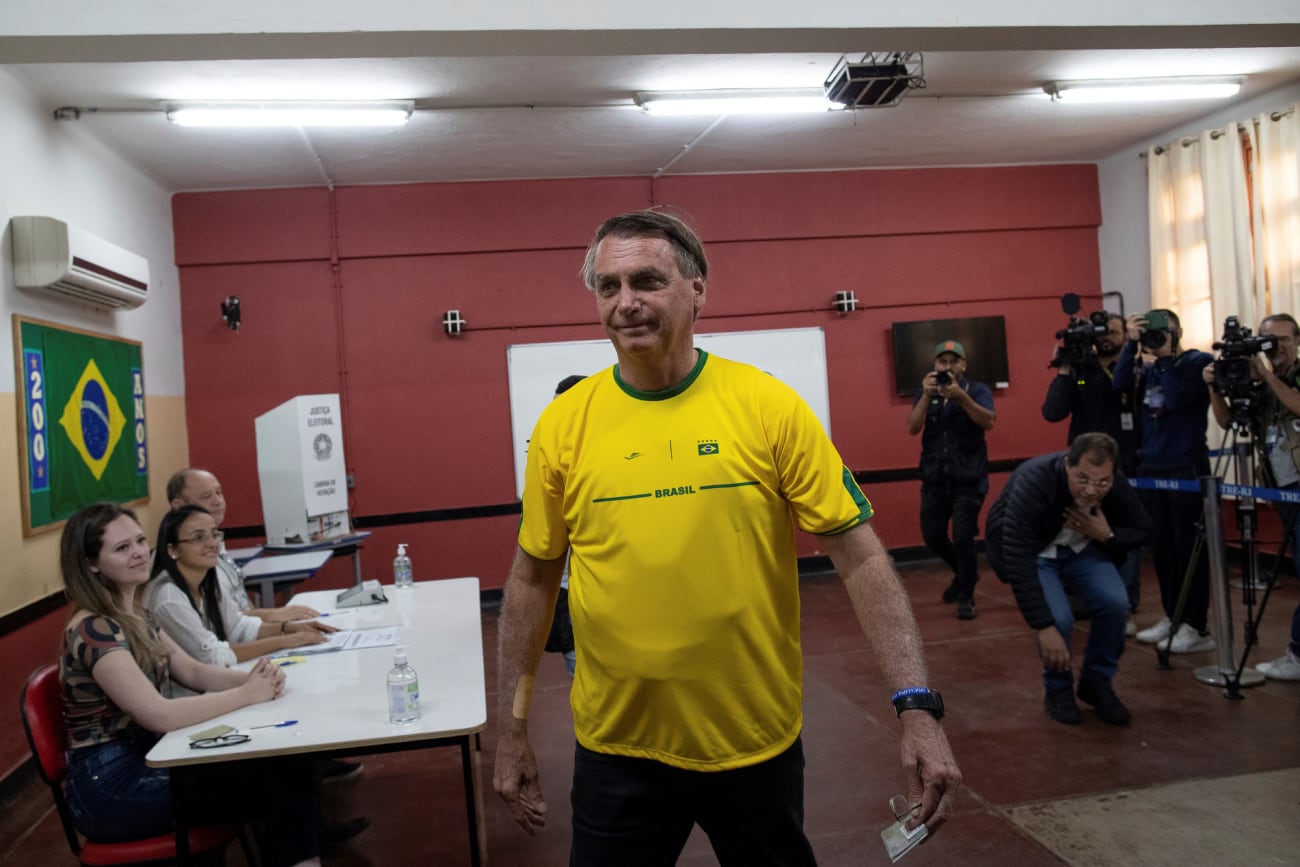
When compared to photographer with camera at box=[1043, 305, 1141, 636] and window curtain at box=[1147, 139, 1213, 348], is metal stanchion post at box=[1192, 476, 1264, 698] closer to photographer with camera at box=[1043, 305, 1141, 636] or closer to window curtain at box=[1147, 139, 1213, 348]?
photographer with camera at box=[1043, 305, 1141, 636]

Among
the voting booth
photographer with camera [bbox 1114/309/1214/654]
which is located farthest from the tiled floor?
the voting booth

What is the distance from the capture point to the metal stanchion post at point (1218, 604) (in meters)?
3.94

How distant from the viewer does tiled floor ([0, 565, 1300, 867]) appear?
2717 mm

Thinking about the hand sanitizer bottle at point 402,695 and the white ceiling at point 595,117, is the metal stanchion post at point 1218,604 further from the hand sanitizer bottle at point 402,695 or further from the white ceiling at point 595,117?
the hand sanitizer bottle at point 402,695

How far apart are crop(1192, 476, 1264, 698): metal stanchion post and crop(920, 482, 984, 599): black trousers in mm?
1554

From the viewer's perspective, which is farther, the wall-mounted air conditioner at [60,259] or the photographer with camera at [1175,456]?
the photographer with camera at [1175,456]

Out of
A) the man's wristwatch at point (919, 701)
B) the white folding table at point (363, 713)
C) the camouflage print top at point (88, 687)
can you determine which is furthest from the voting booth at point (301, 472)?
the man's wristwatch at point (919, 701)

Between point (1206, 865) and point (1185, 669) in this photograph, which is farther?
point (1185, 669)

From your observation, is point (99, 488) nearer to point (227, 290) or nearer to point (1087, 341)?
point (227, 290)

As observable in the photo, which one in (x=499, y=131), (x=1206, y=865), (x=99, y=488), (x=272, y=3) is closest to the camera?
(x=1206, y=865)

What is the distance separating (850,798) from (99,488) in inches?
156

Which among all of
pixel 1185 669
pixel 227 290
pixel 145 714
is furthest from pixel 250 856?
pixel 227 290

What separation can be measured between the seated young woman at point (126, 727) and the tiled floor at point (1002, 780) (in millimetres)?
769

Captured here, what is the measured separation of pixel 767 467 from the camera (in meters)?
1.50
